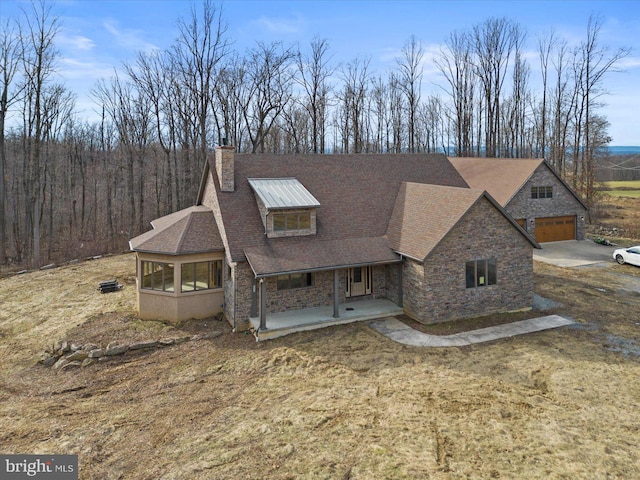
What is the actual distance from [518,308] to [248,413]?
1143 cm

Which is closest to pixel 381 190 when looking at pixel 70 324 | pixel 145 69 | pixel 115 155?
pixel 70 324

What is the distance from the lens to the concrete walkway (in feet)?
42.5

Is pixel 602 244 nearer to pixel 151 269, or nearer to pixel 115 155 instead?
pixel 151 269

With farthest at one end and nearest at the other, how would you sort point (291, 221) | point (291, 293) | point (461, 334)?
1. point (291, 221)
2. point (291, 293)
3. point (461, 334)

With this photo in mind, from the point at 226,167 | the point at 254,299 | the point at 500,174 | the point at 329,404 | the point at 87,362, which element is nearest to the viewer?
the point at 329,404

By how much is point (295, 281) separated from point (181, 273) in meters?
4.19

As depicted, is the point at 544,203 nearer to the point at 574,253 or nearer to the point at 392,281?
the point at 574,253

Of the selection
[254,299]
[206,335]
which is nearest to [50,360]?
[206,335]

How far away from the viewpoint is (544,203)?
27.4 m

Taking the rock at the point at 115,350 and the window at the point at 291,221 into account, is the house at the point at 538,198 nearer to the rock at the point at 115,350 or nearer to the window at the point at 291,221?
the window at the point at 291,221

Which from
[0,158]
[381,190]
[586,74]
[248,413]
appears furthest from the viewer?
[586,74]

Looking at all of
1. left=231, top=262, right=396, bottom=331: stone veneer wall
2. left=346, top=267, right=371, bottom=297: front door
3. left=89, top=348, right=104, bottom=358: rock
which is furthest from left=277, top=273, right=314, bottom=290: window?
left=89, top=348, right=104, bottom=358: rock

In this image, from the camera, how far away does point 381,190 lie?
1872cm

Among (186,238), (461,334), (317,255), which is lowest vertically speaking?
(461,334)
